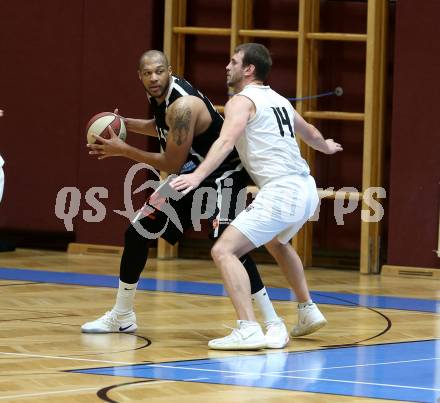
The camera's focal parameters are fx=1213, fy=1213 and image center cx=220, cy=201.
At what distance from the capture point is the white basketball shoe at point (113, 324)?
21.4 feet

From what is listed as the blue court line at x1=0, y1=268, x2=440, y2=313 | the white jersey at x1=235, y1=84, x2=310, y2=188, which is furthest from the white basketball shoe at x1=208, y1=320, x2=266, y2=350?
the blue court line at x1=0, y1=268, x2=440, y2=313

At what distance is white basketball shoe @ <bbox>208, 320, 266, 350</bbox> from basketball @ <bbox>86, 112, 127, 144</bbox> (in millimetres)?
1246

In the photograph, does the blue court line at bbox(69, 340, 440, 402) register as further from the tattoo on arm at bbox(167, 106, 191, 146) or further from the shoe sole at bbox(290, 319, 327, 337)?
the tattoo on arm at bbox(167, 106, 191, 146)

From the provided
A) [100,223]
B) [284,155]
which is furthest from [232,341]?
[100,223]

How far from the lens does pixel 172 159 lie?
623 cm

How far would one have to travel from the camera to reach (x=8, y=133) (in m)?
11.1

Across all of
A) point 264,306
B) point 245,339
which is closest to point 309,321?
point 264,306

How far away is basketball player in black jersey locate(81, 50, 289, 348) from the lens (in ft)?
20.3

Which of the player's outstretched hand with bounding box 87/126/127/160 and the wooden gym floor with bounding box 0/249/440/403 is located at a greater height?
the player's outstretched hand with bounding box 87/126/127/160

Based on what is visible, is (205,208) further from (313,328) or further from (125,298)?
(313,328)

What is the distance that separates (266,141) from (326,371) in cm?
129

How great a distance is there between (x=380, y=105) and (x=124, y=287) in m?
4.08

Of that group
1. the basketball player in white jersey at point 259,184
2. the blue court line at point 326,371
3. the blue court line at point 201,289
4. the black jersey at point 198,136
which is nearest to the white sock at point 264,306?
the basketball player in white jersey at point 259,184

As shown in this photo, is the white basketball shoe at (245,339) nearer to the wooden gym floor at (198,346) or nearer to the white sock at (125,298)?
the wooden gym floor at (198,346)
